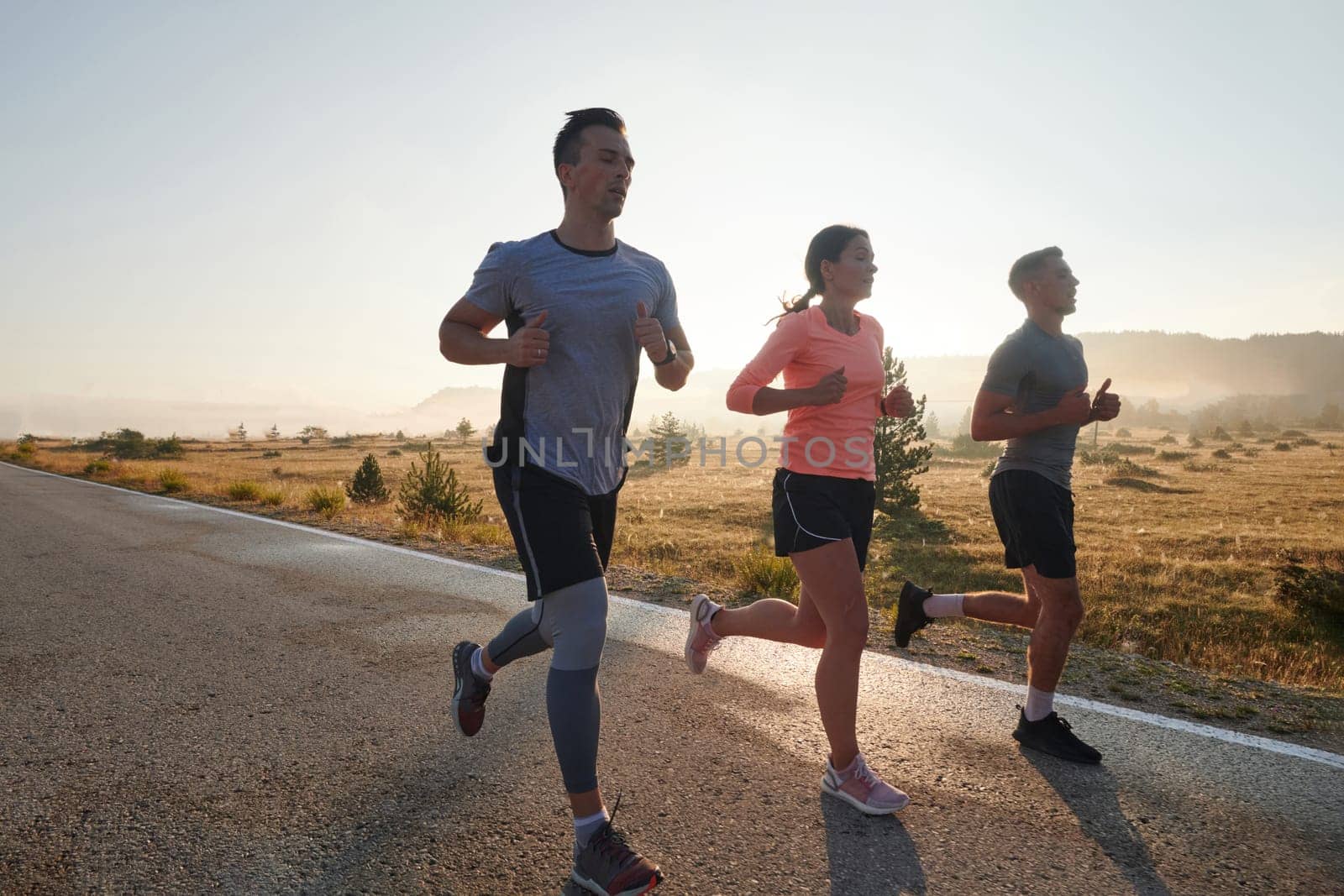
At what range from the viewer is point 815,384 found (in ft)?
9.90

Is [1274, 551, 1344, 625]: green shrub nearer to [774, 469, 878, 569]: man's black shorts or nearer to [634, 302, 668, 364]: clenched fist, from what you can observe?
[774, 469, 878, 569]: man's black shorts

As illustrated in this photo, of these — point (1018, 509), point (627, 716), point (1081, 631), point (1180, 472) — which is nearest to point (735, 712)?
point (627, 716)

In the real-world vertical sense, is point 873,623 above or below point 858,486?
below

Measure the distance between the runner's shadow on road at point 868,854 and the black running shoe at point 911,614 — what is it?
1444 mm

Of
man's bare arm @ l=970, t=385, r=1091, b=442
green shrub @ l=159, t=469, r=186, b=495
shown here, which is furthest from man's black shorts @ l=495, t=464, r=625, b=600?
green shrub @ l=159, t=469, r=186, b=495

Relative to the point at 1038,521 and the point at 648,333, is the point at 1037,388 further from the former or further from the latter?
the point at 648,333

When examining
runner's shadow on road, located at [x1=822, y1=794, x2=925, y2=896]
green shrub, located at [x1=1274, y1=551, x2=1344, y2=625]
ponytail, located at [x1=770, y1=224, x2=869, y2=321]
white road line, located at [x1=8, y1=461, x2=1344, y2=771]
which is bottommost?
green shrub, located at [x1=1274, y1=551, x2=1344, y2=625]

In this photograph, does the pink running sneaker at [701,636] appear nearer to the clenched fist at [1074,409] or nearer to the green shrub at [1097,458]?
the clenched fist at [1074,409]

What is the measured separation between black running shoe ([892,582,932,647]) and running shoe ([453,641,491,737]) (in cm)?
210

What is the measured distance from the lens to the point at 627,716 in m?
3.52

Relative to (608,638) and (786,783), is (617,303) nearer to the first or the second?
(786,783)

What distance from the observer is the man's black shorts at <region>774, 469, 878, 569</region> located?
2875 millimetres

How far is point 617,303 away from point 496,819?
172 centimetres

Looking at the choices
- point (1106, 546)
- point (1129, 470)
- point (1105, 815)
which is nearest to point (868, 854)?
point (1105, 815)
